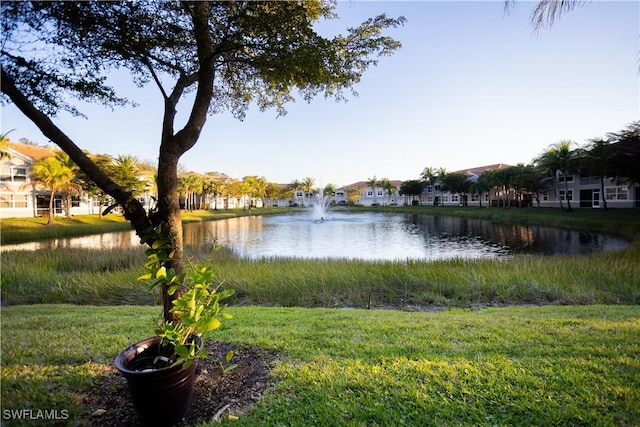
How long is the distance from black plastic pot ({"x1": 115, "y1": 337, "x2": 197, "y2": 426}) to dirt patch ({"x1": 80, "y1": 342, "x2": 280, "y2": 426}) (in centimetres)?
14

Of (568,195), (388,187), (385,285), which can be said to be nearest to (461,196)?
(388,187)

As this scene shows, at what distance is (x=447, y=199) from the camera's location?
63.3 m

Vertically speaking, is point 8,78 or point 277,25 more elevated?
point 277,25

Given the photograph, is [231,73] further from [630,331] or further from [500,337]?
[630,331]

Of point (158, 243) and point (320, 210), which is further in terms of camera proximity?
point (320, 210)

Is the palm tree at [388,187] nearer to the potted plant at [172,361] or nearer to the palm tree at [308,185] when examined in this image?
the palm tree at [308,185]

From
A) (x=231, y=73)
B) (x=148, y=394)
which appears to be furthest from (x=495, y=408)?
(x=231, y=73)

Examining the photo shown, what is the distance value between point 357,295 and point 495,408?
4722mm

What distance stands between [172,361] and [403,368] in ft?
6.16

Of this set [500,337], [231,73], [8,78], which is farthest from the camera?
[231,73]

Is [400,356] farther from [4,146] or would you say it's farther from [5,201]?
[4,146]

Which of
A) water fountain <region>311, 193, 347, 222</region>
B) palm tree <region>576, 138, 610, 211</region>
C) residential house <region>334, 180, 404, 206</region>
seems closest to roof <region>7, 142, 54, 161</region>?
palm tree <region>576, 138, 610, 211</region>

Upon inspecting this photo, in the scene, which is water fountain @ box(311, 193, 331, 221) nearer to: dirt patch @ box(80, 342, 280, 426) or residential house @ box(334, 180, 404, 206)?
residential house @ box(334, 180, 404, 206)

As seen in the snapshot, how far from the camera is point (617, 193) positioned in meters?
30.9
